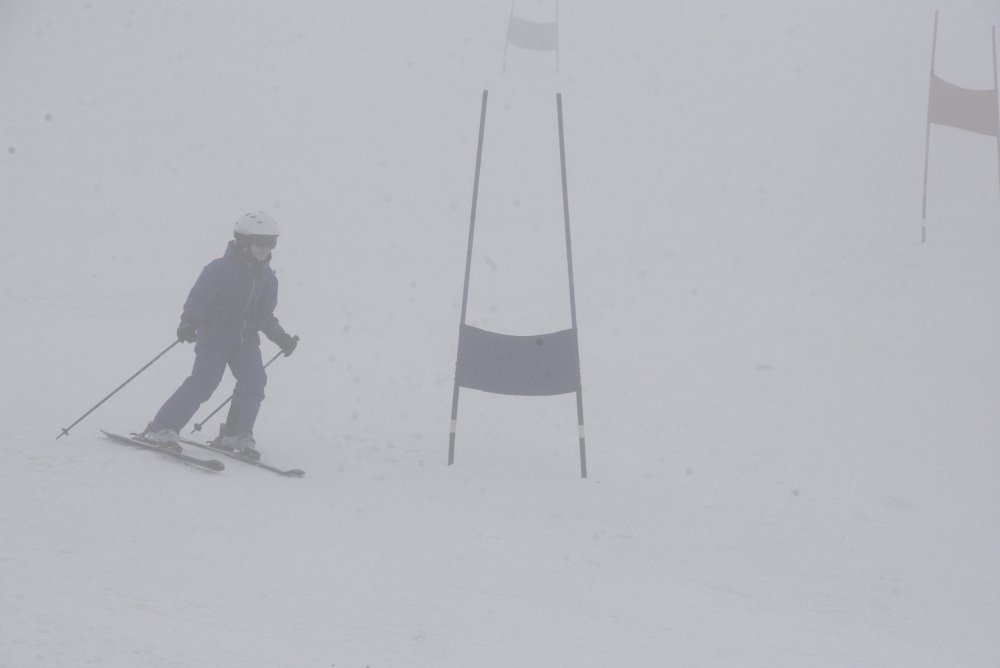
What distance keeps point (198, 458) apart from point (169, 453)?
0.16 meters

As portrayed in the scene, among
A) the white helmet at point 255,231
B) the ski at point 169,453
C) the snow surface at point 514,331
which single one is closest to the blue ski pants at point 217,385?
the ski at point 169,453

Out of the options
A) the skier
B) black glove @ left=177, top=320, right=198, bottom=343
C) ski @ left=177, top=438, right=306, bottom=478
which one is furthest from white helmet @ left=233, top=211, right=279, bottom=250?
ski @ left=177, top=438, right=306, bottom=478

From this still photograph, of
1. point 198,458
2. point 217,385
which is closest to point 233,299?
point 217,385

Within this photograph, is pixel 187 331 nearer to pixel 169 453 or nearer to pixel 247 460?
pixel 169 453

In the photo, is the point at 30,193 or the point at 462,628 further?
the point at 30,193

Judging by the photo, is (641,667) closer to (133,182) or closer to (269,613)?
(269,613)

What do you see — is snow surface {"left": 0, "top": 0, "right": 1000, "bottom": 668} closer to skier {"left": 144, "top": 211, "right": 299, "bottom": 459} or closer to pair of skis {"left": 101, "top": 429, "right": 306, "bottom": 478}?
pair of skis {"left": 101, "top": 429, "right": 306, "bottom": 478}

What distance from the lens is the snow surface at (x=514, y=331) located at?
14.4 feet

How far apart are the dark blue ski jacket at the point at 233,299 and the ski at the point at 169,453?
2.14 feet

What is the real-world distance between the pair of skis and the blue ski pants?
12cm

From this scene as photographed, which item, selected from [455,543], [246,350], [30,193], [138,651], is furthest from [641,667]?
[30,193]

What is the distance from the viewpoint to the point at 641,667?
3963 mm

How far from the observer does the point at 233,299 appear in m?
6.00

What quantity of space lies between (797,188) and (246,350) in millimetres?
11485
